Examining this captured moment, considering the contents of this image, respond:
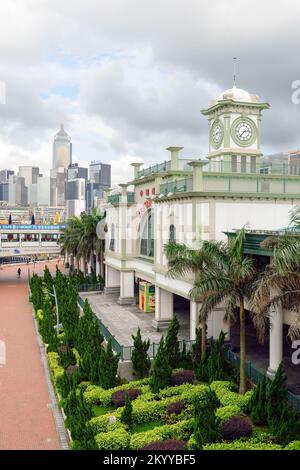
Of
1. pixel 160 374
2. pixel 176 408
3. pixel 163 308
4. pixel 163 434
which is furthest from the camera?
pixel 163 308

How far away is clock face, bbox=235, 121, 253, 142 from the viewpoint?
35.2 metres

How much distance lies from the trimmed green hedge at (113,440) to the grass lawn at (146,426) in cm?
125

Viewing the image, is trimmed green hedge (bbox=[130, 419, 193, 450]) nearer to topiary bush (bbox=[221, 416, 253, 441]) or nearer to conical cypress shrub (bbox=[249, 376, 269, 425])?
topiary bush (bbox=[221, 416, 253, 441])

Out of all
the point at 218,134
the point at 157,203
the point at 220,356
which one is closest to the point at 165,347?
the point at 220,356

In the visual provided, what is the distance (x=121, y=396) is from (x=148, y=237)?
18592mm

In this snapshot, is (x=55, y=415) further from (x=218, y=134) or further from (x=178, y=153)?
(x=218, y=134)

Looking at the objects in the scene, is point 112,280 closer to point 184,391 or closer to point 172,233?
point 172,233

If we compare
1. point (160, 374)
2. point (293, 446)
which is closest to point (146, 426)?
point (160, 374)

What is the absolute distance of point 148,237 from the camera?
37812 millimetres

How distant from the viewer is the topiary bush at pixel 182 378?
2172 centimetres

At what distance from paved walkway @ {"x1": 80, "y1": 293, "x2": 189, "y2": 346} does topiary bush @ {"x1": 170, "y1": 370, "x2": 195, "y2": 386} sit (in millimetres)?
5938

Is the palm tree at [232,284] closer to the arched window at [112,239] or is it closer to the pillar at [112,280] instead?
the arched window at [112,239]

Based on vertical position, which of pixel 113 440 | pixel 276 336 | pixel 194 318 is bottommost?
pixel 113 440
